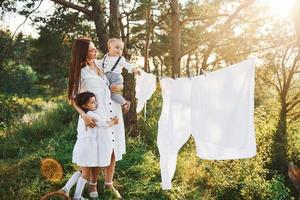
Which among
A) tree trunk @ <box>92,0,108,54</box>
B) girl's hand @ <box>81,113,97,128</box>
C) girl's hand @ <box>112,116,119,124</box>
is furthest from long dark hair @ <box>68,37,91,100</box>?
tree trunk @ <box>92,0,108,54</box>

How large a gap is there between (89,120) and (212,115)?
1.26m

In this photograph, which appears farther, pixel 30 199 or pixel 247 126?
pixel 30 199

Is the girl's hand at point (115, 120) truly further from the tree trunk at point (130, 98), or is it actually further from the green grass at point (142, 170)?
the tree trunk at point (130, 98)

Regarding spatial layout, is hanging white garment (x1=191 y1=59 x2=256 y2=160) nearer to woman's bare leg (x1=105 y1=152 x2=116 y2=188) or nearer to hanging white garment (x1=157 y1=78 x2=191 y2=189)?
hanging white garment (x1=157 y1=78 x2=191 y2=189)

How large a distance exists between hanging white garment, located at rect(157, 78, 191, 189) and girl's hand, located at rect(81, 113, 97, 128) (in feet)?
2.43

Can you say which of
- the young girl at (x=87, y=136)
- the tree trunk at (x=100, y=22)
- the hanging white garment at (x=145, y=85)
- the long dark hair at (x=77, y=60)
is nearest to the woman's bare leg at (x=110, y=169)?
the young girl at (x=87, y=136)

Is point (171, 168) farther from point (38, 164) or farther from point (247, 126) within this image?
point (38, 164)

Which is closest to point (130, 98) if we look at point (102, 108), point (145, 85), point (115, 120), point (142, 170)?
point (142, 170)

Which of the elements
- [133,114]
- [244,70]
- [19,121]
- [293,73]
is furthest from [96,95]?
[293,73]

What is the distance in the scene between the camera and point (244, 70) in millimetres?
4582

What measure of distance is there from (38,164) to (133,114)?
2.13 m

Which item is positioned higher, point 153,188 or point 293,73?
point 293,73

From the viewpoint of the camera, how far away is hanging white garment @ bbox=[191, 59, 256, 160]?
4.66 meters

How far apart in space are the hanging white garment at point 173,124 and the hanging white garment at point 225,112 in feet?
0.42
